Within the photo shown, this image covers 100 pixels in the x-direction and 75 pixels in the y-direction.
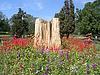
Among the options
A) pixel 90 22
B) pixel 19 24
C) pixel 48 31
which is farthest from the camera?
pixel 90 22

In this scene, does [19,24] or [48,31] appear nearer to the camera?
[48,31]

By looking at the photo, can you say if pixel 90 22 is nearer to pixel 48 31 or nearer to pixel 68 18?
pixel 68 18

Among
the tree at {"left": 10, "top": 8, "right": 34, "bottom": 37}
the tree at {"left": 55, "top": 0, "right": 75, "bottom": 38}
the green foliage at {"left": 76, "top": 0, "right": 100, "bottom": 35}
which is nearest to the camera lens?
the tree at {"left": 10, "top": 8, "right": 34, "bottom": 37}

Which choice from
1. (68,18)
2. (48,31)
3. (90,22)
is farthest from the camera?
(90,22)

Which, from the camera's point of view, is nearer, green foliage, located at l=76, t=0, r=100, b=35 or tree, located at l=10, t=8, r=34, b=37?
tree, located at l=10, t=8, r=34, b=37

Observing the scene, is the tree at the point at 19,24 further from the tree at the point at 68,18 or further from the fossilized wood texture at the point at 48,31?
the fossilized wood texture at the point at 48,31

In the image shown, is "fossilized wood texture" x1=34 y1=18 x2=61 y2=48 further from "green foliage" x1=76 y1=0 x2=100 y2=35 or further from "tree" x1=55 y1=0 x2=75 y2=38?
"green foliage" x1=76 y1=0 x2=100 y2=35

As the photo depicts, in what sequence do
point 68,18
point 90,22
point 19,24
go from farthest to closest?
point 90,22 → point 68,18 → point 19,24

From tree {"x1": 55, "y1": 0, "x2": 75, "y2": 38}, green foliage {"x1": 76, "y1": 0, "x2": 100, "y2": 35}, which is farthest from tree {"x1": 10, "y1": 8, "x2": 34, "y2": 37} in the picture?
green foliage {"x1": 76, "y1": 0, "x2": 100, "y2": 35}

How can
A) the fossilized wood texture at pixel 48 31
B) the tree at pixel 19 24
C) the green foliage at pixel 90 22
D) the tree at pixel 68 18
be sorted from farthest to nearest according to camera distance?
the green foliage at pixel 90 22 → the tree at pixel 68 18 → the tree at pixel 19 24 → the fossilized wood texture at pixel 48 31

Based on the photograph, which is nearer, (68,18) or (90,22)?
(68,18)

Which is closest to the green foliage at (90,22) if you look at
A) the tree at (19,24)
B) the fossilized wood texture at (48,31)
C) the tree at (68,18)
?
the tree at (68,18)

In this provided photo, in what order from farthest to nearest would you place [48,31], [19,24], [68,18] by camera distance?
[68,18]
[19,24]
[48,31]

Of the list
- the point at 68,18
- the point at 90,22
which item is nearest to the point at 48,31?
the point at 68,18
